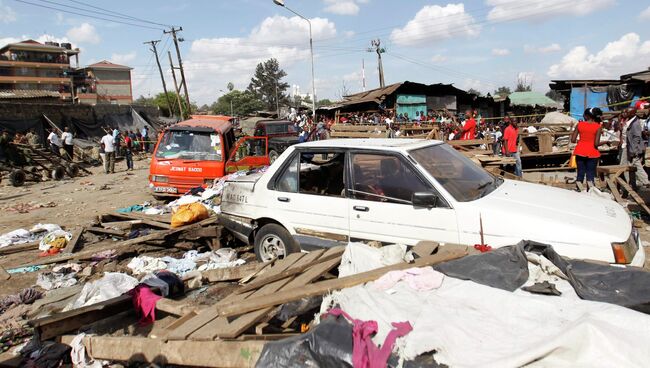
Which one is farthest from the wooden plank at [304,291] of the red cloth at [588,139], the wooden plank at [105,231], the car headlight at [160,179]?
the car headlight at [160,179]

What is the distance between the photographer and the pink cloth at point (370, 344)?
2273 mm

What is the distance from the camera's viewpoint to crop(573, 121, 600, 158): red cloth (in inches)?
313

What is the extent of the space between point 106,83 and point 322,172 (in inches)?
3162

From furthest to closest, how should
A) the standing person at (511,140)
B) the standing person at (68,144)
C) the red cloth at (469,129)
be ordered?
the standing person at (68,144), the red cloth at (469,129), the standing person at (511,140)

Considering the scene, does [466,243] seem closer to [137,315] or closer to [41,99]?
[137,315]

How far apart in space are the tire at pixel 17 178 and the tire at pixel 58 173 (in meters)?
1.07

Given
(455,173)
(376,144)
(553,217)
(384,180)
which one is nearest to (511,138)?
(455,173)

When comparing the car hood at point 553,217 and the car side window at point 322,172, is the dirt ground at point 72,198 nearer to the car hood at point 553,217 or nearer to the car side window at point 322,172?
the car side window at point 322,172

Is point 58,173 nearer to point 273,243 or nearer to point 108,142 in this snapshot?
point 108,142

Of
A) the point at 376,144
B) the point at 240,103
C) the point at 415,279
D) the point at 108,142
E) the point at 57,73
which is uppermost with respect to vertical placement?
the point at 57,73

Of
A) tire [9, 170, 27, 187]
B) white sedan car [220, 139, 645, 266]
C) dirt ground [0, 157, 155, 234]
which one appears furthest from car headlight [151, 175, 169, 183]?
tire [9, 170, 27, 187]

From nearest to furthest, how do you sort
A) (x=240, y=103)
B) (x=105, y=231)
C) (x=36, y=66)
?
(x=105, y=231)
(x=36, y=66)
(x=240, y=103)

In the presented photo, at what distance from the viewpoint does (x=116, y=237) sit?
7.24m

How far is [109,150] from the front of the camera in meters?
17.6
